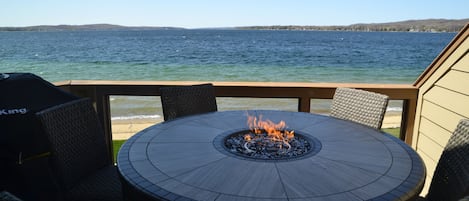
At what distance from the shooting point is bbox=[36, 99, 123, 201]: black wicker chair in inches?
75.8

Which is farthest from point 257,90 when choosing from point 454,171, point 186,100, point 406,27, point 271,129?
point 406,27

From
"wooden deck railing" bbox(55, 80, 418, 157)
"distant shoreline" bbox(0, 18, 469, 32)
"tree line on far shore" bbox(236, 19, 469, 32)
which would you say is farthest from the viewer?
"distant shoreline" bbox(0, 18, 469, 32)

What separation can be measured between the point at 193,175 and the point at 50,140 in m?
1.00

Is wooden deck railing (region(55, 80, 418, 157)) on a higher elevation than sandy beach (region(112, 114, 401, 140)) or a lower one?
higher

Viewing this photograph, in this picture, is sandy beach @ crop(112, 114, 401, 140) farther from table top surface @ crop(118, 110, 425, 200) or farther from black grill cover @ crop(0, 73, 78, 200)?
Result: table top surface @ crop(118, 110, 425, 200)

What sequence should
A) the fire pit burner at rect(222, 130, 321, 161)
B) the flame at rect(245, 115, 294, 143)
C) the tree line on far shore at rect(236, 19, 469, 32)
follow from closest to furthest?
the fire pit burner at rect(222, 130, 321, 161) → the flame at rect(245, 115, 294, 143) → the tree line on far shore at rect(236, 19, 469, 32)

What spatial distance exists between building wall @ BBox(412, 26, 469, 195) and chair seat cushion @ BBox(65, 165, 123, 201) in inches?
96.3

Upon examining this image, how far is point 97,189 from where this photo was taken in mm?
1974

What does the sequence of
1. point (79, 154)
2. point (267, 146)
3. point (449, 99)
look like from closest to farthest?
point (267, 146)
point (79, 154)
point (449, 99)

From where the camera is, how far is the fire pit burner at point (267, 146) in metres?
1.72

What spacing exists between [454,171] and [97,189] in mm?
1947

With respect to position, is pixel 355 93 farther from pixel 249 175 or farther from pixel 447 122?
pixel 249 175

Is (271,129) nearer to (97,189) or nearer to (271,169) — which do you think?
(271,169)

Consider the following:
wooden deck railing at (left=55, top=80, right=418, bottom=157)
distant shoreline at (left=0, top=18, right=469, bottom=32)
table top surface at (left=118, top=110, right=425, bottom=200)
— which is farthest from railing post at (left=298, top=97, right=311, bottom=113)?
distant shoreline at (left=0, top=18, right=469, bottom=32)
